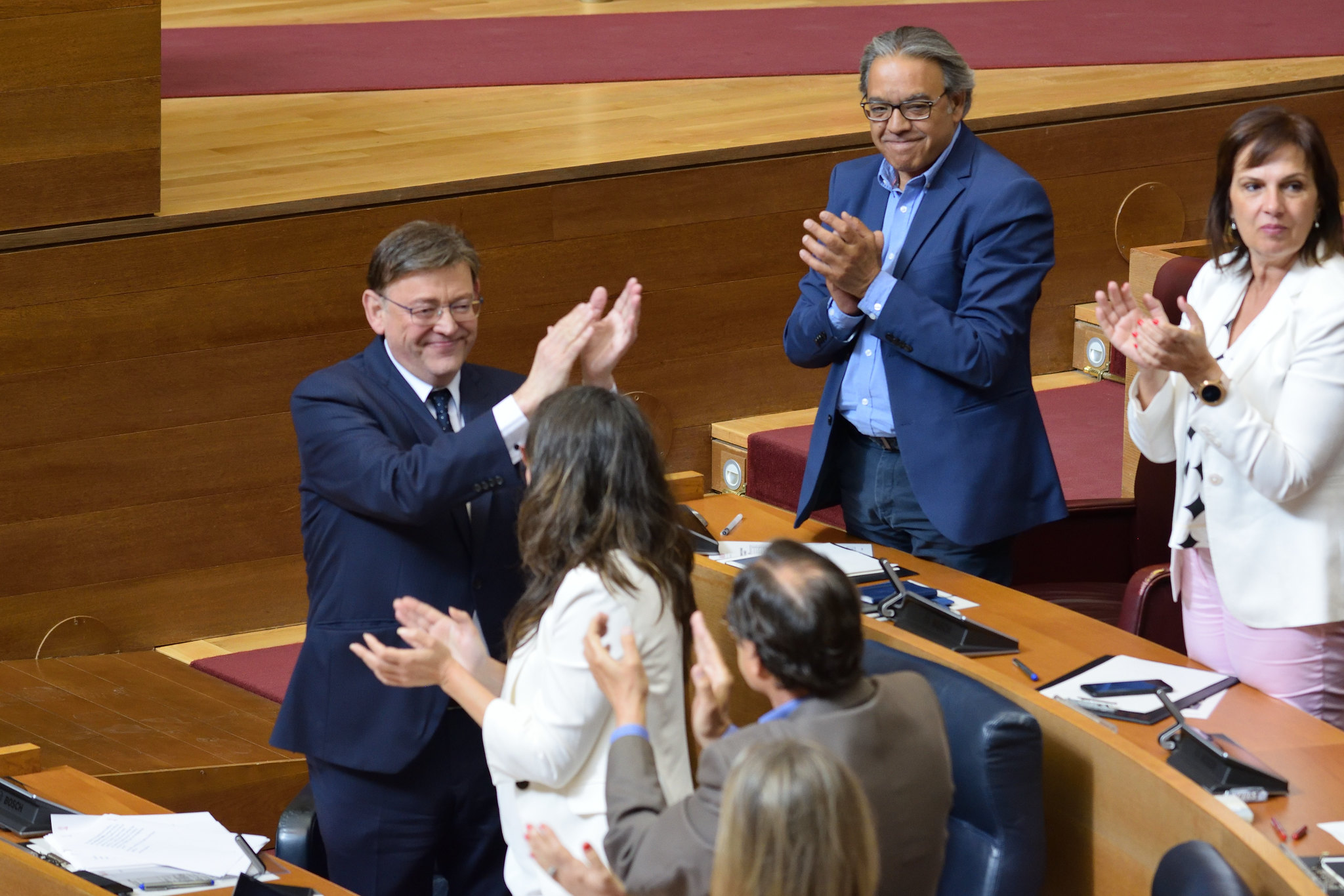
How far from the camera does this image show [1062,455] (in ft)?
14.6

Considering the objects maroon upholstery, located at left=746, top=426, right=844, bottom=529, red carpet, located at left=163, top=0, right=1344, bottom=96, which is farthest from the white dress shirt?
red carpet, located at left=163, top=0, right=1344, bottom=96

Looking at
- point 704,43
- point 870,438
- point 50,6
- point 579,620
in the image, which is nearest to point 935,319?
point 870,438

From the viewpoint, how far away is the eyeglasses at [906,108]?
9.15 ft

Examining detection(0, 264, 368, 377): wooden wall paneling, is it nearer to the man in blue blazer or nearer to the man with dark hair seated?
the man in blue blazer

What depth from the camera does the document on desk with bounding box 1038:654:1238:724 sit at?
234 cm

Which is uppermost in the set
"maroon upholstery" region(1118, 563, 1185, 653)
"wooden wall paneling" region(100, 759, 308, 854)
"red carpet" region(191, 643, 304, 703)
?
"maroon upholstery" region(1118, 563, 1185, 653)

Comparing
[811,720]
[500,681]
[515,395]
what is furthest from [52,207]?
[811,720]

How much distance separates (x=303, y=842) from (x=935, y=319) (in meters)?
1.32

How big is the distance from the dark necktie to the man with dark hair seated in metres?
0.75

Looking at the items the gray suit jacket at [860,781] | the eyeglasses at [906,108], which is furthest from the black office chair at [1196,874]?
the eyeglasses at [906,108]

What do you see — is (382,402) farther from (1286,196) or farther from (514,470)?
(1286,196)

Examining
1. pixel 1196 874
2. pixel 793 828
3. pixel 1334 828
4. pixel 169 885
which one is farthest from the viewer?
pixel 169 885

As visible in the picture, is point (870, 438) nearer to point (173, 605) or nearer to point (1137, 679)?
point (1137, 679)

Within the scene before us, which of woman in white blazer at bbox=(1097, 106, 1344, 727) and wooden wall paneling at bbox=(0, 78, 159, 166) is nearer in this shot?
woman in white blazer at bbox=(1097, 106, 1344, 727)
